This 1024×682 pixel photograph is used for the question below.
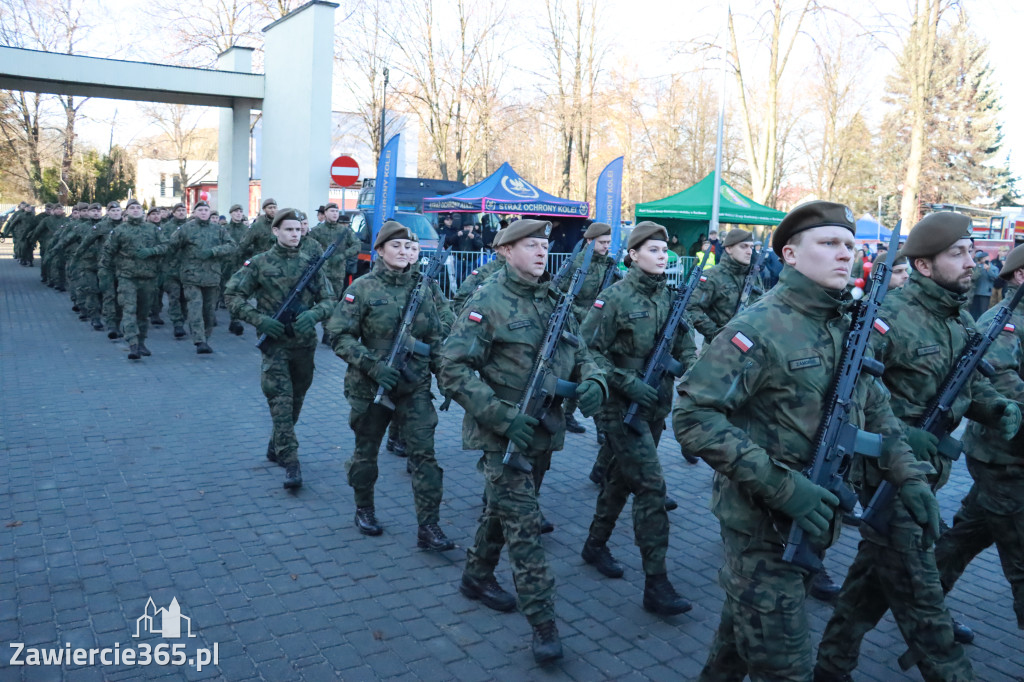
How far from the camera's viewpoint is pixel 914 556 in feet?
12.4

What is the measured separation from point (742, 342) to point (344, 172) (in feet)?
49.5

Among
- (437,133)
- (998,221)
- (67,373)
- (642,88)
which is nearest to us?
(67,373)

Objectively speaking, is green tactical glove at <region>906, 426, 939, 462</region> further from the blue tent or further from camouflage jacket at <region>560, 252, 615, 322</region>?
the blue tent

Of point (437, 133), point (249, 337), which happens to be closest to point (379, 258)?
point (249, 337)

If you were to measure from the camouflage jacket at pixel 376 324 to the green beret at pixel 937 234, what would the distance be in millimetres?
3162

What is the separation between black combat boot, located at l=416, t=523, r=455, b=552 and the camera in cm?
582

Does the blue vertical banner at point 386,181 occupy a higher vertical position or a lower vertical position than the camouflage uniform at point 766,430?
higher

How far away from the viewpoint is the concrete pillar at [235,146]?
23.0 meters

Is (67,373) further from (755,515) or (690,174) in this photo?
(690,174)

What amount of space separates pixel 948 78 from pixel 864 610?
170 ft

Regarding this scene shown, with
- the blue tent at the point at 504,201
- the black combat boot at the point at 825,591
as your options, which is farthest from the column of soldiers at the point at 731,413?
the blue tent at the point at 504,201

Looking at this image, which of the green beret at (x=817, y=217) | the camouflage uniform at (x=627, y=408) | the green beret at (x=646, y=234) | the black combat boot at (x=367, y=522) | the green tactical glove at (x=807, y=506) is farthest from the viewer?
the black combat boot at (x=367, y=522)

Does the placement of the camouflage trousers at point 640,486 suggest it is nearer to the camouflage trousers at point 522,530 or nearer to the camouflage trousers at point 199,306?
the camouflage trousers at point 522,530

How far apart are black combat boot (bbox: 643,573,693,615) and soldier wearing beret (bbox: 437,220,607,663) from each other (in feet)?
2.62
